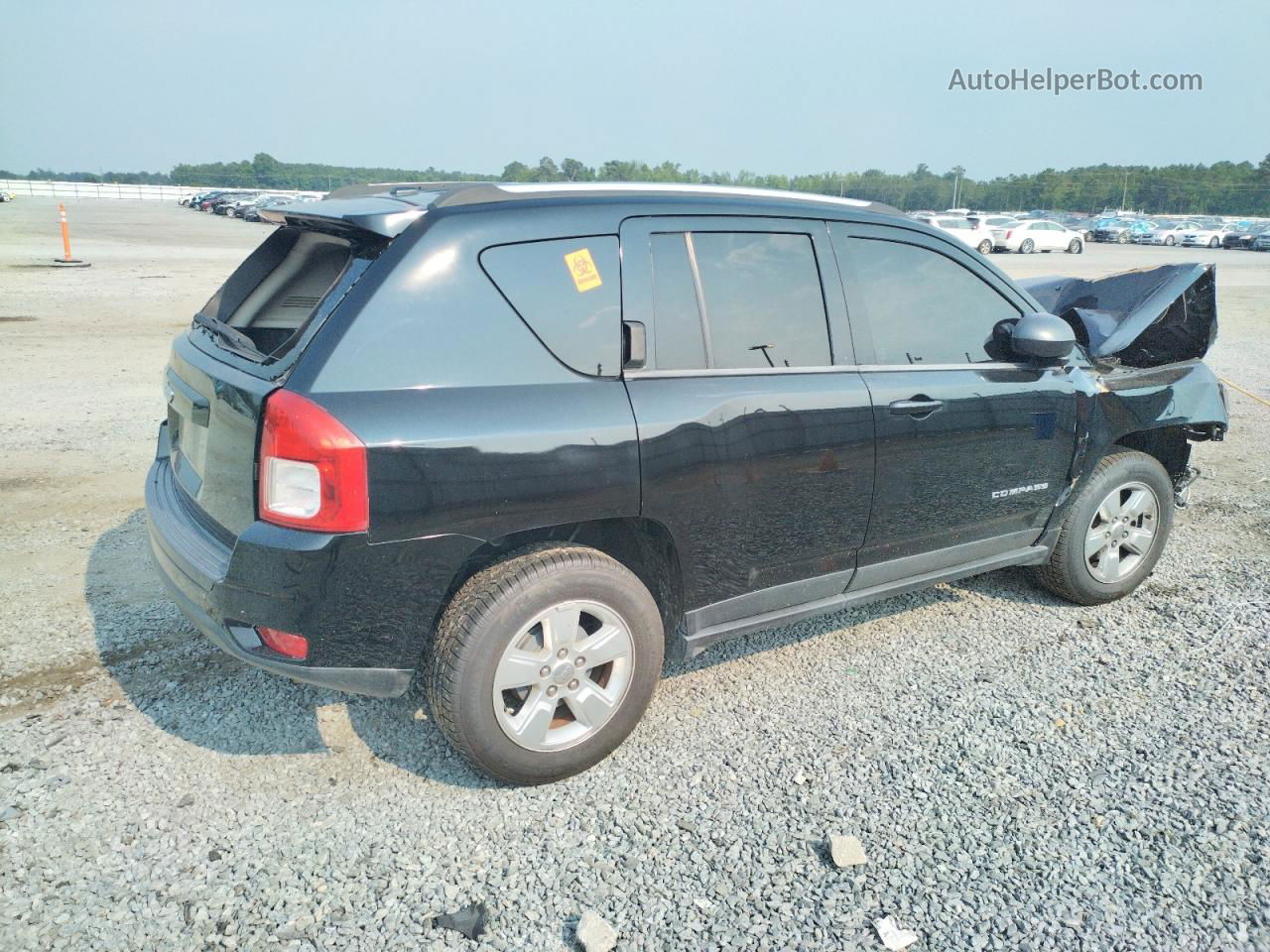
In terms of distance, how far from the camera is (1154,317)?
15.4 feet

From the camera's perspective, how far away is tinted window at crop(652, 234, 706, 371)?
3193 mm

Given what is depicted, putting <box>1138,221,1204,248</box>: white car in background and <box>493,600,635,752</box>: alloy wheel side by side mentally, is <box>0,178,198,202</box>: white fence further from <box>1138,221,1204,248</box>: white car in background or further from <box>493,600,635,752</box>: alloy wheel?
<box>493,600,635,752</box>: alloy wheel

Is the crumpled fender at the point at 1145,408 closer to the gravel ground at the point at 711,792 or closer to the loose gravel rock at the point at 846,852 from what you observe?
the gravel ground at the point at 711,792

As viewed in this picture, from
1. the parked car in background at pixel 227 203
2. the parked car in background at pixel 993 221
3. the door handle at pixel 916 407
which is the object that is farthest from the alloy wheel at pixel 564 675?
the parked car in background at pixel 227 203

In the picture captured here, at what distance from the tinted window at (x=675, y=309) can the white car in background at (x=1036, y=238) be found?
116 ft

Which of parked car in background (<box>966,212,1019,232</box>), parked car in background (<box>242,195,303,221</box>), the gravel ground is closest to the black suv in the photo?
parked car in background (<box>242,195,303,221</box>)

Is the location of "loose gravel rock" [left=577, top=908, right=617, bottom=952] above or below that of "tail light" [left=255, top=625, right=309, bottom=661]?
below

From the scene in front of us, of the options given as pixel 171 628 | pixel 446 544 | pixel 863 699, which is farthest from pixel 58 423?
pixel 863 699

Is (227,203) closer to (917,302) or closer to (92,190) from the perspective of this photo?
(92,190)

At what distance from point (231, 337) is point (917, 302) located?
2.58 metres

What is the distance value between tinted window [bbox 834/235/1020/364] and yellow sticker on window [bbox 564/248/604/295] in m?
1.08

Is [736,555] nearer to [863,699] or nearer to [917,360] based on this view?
[863,699]

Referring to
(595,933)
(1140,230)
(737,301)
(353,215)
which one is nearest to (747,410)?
(737,301)

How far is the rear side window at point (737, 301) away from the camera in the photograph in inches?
127
